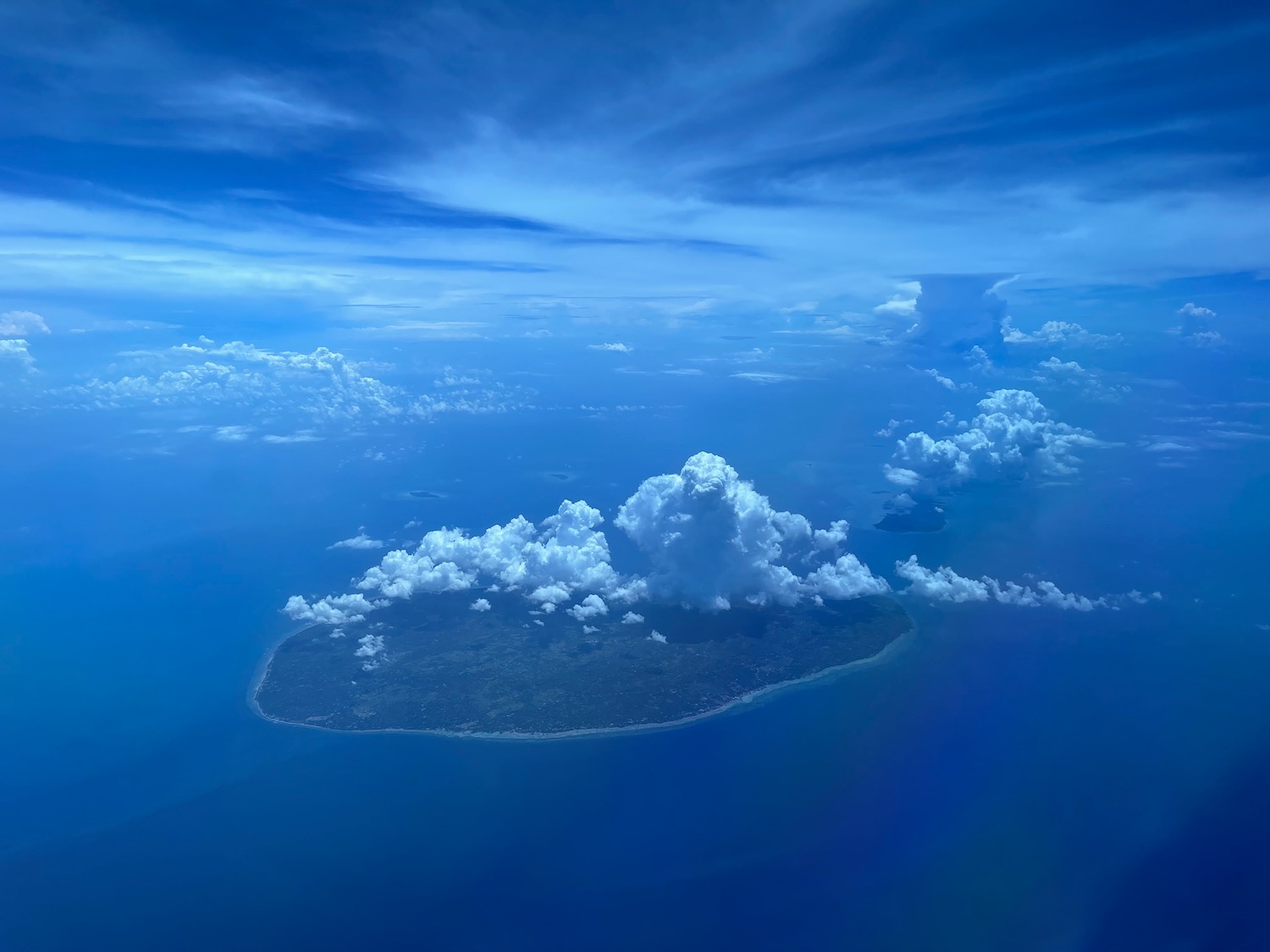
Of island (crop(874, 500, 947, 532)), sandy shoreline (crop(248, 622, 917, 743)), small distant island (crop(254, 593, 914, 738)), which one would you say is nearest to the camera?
sandy shoreline (crop(248, 622, 917, 743))

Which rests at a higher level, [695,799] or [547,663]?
[695,799]

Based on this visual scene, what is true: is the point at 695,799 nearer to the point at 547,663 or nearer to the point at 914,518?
the point at 547,663

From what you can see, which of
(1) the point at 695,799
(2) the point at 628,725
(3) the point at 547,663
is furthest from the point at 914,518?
(1) the point at 695,799

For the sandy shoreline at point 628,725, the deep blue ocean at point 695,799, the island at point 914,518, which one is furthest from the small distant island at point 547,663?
the island at point 914,518

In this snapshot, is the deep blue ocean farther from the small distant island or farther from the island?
the island

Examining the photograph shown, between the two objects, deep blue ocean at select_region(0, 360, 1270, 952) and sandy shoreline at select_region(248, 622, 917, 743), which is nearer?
deep blue ocean at select_region(0, 360, 1270, 952)

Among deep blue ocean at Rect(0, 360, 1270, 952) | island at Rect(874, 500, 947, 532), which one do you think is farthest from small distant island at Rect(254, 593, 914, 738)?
island at Rect(874, 500, 947, 532)

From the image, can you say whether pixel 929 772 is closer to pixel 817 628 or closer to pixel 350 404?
pixel 817 628
